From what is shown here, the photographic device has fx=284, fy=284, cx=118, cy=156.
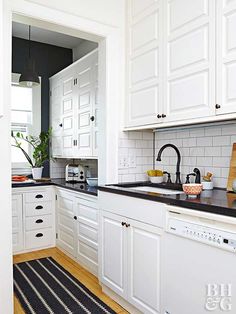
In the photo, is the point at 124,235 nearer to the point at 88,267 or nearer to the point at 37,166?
the point at 88,267

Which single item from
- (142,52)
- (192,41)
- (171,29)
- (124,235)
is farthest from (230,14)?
(124,235)

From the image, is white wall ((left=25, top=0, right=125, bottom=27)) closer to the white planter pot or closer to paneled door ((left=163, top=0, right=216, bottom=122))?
paneled door ((left=163, top=0, right=216, bottom=122))

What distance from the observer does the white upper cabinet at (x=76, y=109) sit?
332cm

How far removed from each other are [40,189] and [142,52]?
7.14ft

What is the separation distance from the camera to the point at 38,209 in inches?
145

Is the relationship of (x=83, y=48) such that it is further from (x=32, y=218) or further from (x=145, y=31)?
(x=32, y=218)

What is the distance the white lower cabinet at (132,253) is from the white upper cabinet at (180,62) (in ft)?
2.39

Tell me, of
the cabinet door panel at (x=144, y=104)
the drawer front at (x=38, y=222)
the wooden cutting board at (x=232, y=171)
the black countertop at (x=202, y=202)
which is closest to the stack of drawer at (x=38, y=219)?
the drawer front at (x=38, y=222)

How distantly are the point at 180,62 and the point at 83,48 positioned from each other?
2.71 metres

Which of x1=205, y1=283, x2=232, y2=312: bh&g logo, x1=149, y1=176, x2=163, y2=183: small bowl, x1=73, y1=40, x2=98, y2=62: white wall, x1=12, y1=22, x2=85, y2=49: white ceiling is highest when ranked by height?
x1=12, y1=22, x2=85, y2=49: white ceiling

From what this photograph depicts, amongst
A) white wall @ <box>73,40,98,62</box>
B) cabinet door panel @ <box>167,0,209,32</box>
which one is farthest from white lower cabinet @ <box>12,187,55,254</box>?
cabinet door panel @ <box>167,0,209,32</box>

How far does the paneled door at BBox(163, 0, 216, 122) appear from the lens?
1846 millimetres

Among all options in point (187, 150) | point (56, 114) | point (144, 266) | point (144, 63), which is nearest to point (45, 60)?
point (56, 114)

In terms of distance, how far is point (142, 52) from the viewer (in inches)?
96.3
